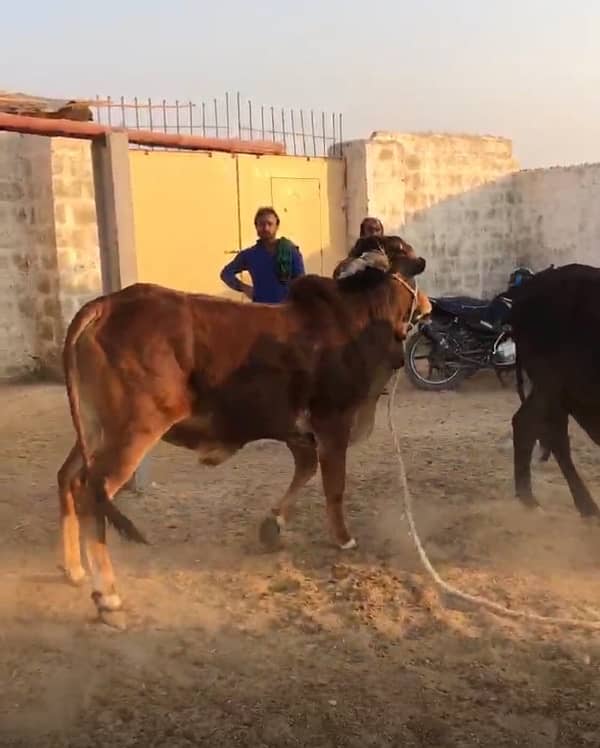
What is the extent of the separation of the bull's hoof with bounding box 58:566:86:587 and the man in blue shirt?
261cm

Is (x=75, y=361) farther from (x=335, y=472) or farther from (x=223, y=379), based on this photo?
(x=335, y=472)

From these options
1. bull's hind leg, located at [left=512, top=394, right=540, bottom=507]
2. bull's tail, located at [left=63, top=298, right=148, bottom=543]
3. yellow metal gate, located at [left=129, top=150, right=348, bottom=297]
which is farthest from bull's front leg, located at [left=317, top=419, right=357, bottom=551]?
yellow metal gate, located at [left=129, top=150, right=348, bottom=297]

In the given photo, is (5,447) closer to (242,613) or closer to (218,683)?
(242,613)

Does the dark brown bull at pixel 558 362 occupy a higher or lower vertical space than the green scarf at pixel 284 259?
lower

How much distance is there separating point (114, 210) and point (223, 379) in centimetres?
191

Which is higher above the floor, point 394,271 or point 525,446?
point 394,271

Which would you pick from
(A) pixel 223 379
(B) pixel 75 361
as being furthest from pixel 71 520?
(A) pixel 223 379

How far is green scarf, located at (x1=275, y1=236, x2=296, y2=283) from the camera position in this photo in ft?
20.6

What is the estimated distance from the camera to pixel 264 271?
251 inches

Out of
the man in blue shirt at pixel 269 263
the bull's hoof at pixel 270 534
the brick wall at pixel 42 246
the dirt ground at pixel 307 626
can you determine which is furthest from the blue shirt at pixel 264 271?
the brick wall at pixel 42 246

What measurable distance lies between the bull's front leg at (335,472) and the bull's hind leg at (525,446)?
1.16 metres

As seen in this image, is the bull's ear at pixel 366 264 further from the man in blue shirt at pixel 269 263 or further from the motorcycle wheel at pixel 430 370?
the motorcycle wheel at pixel 430 370

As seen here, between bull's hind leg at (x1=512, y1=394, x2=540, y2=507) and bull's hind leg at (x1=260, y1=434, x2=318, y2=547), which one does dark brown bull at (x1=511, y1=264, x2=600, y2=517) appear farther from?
bull's hind leg at (x1=260, y1=434, x2=318, y2=547)

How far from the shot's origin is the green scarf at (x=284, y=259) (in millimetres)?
6293
